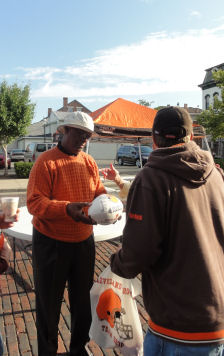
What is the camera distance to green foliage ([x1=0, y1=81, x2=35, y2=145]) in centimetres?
1834

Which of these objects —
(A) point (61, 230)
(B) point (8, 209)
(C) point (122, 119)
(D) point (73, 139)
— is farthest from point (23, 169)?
(B) point (8, 209)

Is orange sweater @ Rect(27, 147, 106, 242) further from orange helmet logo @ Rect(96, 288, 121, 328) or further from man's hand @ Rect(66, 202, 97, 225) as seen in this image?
orange helmet logo @ Rect(96, 288, 121, 328)

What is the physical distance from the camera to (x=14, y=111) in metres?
18.5

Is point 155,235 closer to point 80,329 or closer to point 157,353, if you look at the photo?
point 157,353

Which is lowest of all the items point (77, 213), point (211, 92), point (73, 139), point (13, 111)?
point (77, 213)

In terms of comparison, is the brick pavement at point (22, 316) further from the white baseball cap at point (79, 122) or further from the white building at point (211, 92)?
the white building at point (211, 92)

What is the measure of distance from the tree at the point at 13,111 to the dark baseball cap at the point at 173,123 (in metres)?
18.1

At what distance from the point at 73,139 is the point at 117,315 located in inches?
50.7

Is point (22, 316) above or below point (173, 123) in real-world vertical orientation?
below

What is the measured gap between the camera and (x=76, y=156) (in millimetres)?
2480

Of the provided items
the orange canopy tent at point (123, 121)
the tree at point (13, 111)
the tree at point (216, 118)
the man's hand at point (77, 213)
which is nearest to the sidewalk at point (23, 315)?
the man's hand at point (77, 213)

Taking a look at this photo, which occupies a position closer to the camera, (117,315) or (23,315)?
(117,315)

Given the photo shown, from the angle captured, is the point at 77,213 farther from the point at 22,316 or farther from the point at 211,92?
the point at 211,92

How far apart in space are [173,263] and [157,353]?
415 millimetres
